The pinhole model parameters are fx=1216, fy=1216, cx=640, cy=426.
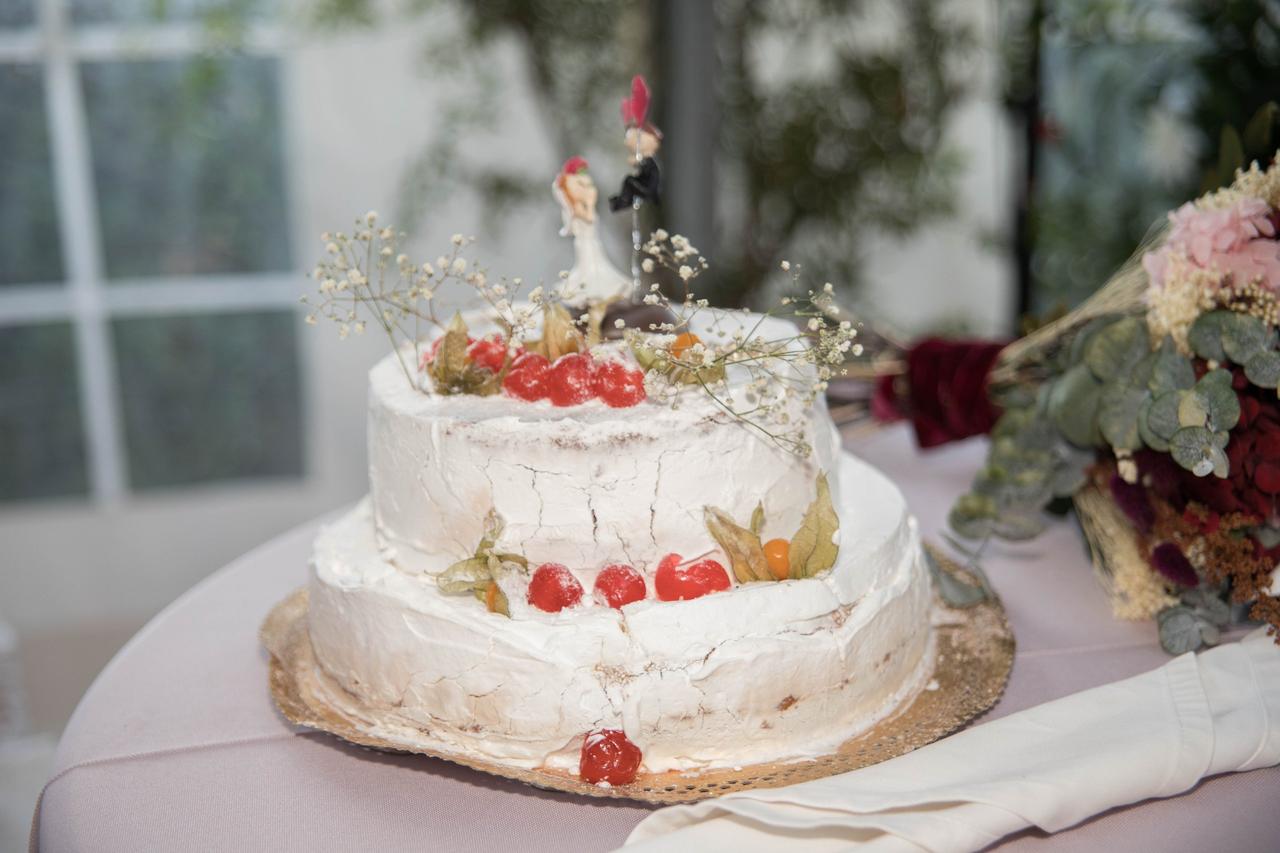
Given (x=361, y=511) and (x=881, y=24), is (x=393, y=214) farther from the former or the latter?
(x=361, y=511)

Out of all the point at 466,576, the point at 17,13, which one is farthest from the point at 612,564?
the point at 17,13

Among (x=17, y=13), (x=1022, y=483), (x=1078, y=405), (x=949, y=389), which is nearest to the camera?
(x=1078, y=405)

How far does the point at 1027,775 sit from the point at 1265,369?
68cm

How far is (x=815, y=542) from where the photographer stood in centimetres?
161

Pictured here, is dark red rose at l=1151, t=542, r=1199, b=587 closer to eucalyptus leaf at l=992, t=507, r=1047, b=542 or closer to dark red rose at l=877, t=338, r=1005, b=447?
eucalyptus leaf at l=992, t=507, r=1047, b=542

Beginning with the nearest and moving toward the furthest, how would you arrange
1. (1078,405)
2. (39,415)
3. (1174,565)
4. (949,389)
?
(1174,565)
(1078,405)
(949,389)
(39,415)

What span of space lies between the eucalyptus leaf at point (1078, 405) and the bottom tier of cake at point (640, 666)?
45 centimetres

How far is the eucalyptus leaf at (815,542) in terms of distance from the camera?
5.23ft

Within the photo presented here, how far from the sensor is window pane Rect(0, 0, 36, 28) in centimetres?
380

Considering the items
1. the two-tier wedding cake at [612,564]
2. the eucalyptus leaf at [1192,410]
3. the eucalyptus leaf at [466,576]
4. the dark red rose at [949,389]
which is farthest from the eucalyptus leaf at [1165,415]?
the eucalyptus leaf at [466,576]

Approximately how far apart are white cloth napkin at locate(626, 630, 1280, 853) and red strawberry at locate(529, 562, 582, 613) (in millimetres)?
300

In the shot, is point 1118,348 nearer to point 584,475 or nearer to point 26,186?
point 584,475

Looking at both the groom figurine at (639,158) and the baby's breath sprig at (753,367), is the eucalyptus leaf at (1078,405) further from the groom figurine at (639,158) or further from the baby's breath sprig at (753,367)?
the groom figurine at (639,158)

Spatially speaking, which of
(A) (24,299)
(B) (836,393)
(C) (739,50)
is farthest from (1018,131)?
(A) (24,299)
